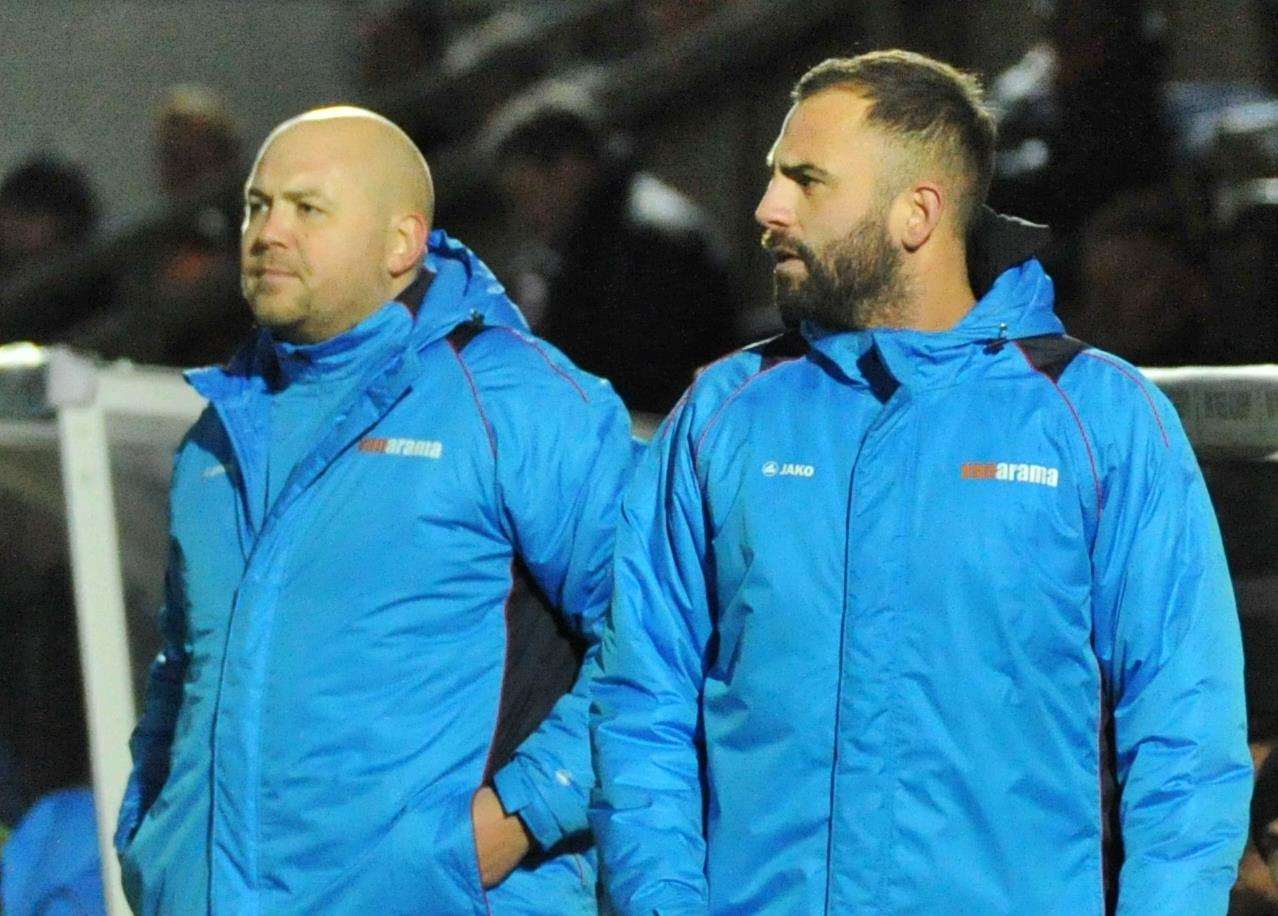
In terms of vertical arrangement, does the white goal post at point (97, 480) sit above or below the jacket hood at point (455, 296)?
below

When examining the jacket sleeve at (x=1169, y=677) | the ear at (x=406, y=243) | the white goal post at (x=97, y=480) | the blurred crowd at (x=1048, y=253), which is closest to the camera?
the jacket sleeve at (x=1169, y=677)

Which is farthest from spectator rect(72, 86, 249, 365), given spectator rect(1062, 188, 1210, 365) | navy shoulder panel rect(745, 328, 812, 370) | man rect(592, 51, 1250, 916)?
man rect(592, 51, 1250, 916)

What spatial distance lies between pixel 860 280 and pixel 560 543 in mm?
691

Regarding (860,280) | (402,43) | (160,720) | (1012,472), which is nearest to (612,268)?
(160,720)

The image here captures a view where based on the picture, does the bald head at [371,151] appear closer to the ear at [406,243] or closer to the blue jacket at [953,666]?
the ear at [406,243]

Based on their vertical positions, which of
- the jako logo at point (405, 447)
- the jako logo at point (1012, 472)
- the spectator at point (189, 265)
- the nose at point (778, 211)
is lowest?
the spectator at point (189, 265)

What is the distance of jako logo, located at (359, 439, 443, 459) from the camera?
3.31 meters

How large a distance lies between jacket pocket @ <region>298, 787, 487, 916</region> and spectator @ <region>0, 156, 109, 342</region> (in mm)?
5450

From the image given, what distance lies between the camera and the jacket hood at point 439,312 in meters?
3.45

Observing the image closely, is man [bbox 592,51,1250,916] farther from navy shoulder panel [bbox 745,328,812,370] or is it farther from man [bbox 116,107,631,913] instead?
man [bbox 116,107,631,913]

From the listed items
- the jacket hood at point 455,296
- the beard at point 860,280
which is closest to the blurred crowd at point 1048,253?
the beard at point 860,280

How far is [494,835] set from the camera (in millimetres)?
3252

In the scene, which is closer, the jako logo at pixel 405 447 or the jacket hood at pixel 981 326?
the jacket hood at pixel 981 326

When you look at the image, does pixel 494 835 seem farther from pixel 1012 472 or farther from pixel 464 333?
pixel 1012 472
